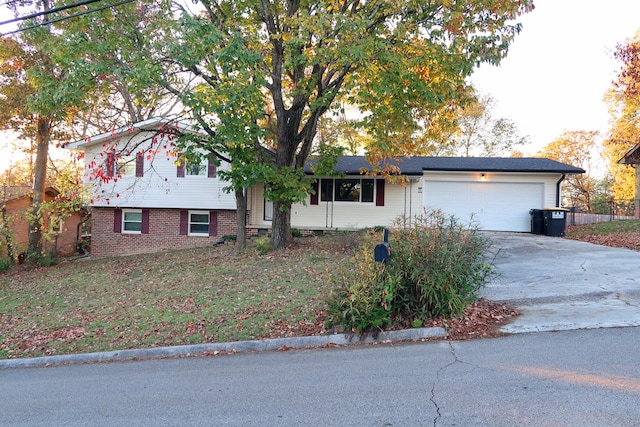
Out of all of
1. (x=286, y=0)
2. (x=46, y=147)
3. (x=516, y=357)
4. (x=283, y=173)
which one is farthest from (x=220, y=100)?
(x=46, y=147)

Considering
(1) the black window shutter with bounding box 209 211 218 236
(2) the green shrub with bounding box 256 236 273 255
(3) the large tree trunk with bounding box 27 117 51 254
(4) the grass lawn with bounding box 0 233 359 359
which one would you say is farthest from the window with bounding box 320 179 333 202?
(3) the large tree trunk with bounding box 27 117 51 254

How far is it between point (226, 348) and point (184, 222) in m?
15.1

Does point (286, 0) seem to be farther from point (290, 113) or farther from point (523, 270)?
point (523, 270)

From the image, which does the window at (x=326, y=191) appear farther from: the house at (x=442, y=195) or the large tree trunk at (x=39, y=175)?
the large tree trunk at (x=39, y=175)

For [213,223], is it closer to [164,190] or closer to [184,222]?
[184,222]

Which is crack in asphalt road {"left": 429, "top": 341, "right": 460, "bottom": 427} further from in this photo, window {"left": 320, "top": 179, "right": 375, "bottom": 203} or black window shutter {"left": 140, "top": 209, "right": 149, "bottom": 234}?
black window shutter {"left": 140, "top": 209, "right": 149, "bottom": 234}

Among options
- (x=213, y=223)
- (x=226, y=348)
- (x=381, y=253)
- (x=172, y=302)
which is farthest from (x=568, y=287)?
(x=213, y=223)

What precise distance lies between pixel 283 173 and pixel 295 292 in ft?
14.9

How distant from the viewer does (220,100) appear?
943 cm

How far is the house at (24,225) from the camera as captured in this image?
1656cm

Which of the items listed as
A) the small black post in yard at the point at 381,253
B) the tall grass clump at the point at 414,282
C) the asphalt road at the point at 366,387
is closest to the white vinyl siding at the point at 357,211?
the tall grass clump at the point at 414,282

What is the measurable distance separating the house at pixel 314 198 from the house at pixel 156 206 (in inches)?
1.9

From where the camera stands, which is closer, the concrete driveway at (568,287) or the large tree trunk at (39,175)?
the concrete driveway at (568,287)

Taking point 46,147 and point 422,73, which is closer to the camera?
point 422,73
